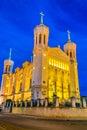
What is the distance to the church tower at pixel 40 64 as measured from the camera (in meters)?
42.8

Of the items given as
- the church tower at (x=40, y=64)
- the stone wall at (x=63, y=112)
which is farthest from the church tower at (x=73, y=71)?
the stone wall at (x=63, y=112)

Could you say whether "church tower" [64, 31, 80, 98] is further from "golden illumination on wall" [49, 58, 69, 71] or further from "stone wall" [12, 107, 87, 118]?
"stone wall" [12, 107, 87, 118]

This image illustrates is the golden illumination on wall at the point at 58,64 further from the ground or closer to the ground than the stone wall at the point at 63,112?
further from the ground

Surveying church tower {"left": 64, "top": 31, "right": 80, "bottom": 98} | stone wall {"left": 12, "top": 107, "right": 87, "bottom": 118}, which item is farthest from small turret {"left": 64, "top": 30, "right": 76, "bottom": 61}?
stone wall {"left": 12, "top": 107, "right": 87, "bottom": 118}

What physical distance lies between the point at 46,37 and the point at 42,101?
83.3 feet

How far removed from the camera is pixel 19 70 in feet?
207

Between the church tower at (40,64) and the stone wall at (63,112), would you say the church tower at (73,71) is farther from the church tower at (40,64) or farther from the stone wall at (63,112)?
the stone wall at (63,112)

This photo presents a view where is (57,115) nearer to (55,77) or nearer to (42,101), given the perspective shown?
(42,101)

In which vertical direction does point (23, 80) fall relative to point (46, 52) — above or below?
below

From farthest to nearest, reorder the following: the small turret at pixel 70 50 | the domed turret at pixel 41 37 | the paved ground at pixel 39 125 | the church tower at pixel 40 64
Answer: the small turret at pixel 70 50
the domed turret at pixel 41 37
the church tower at pixel 40 64
the paved ground at pixel 39 125

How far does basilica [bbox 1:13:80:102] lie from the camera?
4435 cm

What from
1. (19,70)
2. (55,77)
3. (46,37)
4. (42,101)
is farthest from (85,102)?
(19,70)

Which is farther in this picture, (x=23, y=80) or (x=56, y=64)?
(x=23, y=80)

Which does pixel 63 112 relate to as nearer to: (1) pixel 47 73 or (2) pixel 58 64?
(1) pixel 47 73
